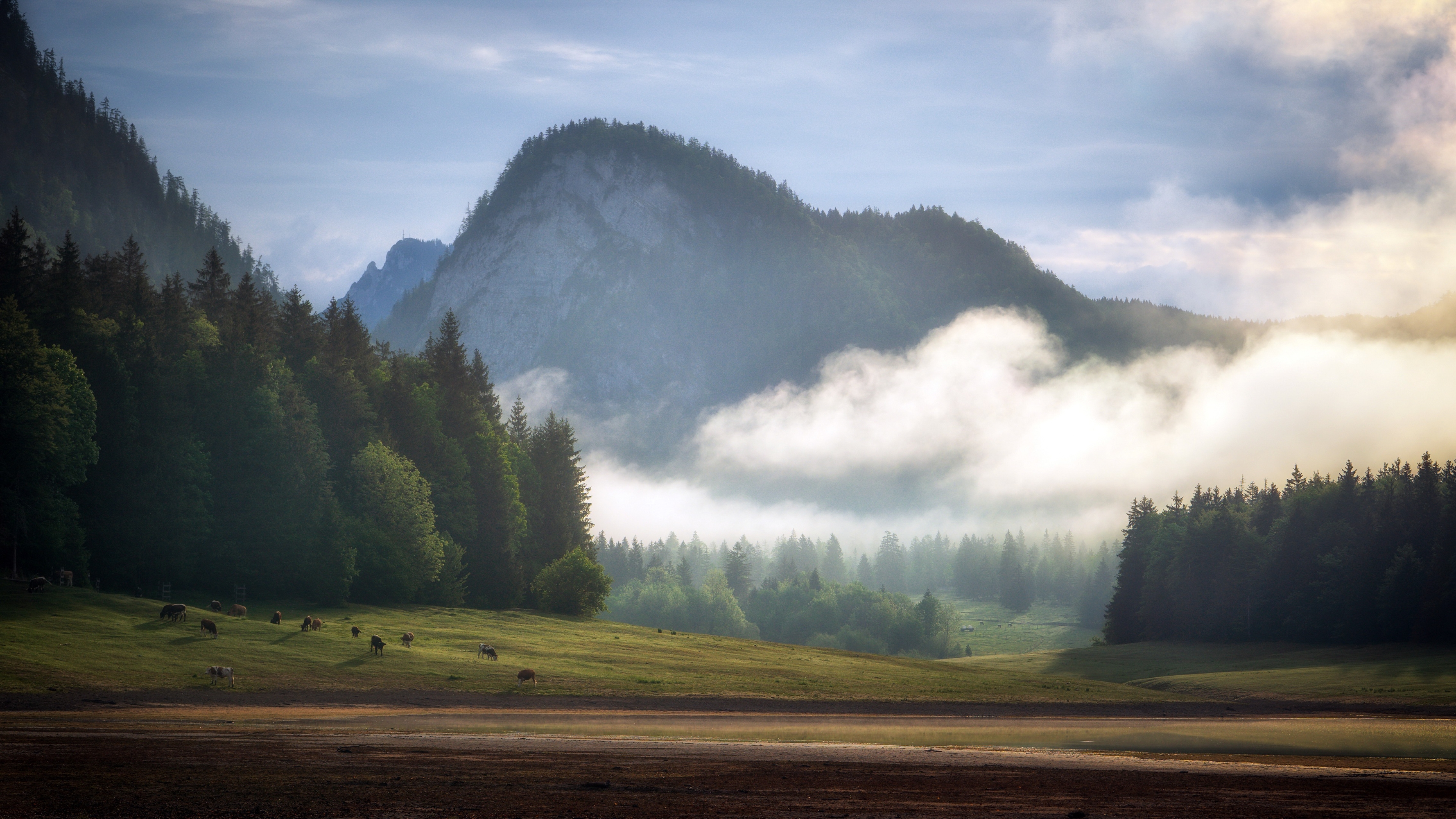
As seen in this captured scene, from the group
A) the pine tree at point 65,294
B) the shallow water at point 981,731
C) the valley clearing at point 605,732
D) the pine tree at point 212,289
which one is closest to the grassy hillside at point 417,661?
the valley clearing at point 605,732

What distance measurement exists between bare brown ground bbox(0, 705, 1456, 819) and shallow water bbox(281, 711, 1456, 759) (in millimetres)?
3048

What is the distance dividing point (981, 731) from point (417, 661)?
3226 centimetres

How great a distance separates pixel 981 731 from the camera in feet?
139

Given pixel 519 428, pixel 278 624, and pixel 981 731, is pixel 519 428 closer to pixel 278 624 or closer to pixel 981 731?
pixel 278 624

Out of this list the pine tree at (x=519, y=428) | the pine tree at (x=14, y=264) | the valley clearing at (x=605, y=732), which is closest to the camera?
the valley clearing at (x=605, y=732)

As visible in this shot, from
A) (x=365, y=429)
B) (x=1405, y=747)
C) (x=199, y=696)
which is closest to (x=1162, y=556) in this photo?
(x=1405, y=747)

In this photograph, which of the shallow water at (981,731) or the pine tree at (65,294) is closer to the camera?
the shallow water at (981,731)

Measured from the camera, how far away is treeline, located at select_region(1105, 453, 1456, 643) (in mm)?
102562

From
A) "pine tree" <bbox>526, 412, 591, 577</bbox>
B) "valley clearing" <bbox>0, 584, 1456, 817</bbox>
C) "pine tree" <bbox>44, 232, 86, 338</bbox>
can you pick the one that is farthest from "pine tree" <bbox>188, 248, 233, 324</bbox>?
"pine tree" <bbox>526, 412, 591, 577</bbox>

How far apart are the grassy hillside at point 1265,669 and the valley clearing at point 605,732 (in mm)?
1205

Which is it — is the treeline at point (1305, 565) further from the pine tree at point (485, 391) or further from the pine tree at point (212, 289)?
the pine tree at point (212, 289)

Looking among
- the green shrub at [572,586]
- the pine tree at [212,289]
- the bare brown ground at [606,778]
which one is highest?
the pine tree at [212,289]

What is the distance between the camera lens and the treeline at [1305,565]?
102562mm

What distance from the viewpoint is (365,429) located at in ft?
276
